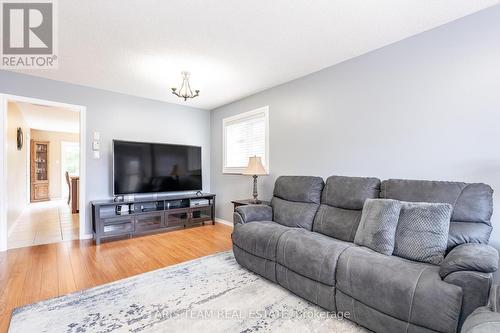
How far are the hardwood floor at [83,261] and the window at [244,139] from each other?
4.48 ft

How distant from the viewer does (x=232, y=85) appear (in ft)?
12.3

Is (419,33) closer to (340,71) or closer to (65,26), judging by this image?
(340,71)

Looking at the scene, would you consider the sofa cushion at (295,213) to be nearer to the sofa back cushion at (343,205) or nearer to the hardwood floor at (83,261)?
the sofa back cushion at (343,205)

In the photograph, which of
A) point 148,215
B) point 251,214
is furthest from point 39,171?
point 251,214

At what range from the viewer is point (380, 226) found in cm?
193

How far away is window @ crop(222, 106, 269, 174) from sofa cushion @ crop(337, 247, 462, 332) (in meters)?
2.39

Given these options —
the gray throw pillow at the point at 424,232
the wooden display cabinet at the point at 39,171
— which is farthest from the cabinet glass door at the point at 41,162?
the gray throw pillow at the point at 424,232

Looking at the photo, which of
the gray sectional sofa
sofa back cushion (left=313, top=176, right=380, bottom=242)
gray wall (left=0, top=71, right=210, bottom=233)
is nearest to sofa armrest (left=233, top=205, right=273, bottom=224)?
the gray sectional sofa

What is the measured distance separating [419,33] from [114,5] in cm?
279

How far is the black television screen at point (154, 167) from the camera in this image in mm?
3861

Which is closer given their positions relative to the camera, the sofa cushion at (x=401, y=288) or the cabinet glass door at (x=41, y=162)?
the sofa cushion at (x=401, y=288)

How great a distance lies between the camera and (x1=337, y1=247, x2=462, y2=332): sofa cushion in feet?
4.30

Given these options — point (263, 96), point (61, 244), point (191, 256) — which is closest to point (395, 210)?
point (191, 256)
